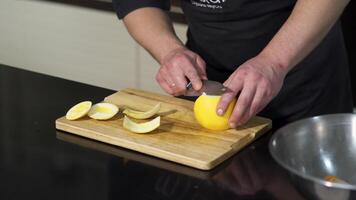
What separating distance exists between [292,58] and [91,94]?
38cm

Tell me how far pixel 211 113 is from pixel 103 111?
0.20 metres

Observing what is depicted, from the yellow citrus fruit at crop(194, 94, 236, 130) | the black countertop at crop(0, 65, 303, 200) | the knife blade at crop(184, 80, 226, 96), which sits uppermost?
the knife blade at crop(184, 80, 226, 96)

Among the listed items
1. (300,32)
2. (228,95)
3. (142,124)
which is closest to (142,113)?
(142,124)

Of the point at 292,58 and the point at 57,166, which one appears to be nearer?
the point at 57,166

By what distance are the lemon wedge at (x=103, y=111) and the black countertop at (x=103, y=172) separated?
0.05m

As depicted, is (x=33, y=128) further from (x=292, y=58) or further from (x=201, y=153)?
(x=292, y=58)

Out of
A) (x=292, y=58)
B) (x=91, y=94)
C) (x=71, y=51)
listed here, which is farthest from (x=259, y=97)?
(x=71, y=51)

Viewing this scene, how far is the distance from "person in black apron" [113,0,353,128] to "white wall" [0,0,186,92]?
0.52 meters

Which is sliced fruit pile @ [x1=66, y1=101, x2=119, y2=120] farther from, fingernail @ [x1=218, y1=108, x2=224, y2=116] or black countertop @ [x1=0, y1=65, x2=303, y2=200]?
fingernail @ [x1=218, y1=108, x2=224, y2=116]

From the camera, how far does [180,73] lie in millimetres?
1074

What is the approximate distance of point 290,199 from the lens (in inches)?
32.5

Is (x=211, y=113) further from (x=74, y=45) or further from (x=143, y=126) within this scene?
(x=74, y=45)

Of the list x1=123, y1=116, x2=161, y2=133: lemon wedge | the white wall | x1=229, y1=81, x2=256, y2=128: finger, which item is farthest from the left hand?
the white wall

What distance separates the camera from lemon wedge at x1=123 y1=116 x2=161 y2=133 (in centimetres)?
102
